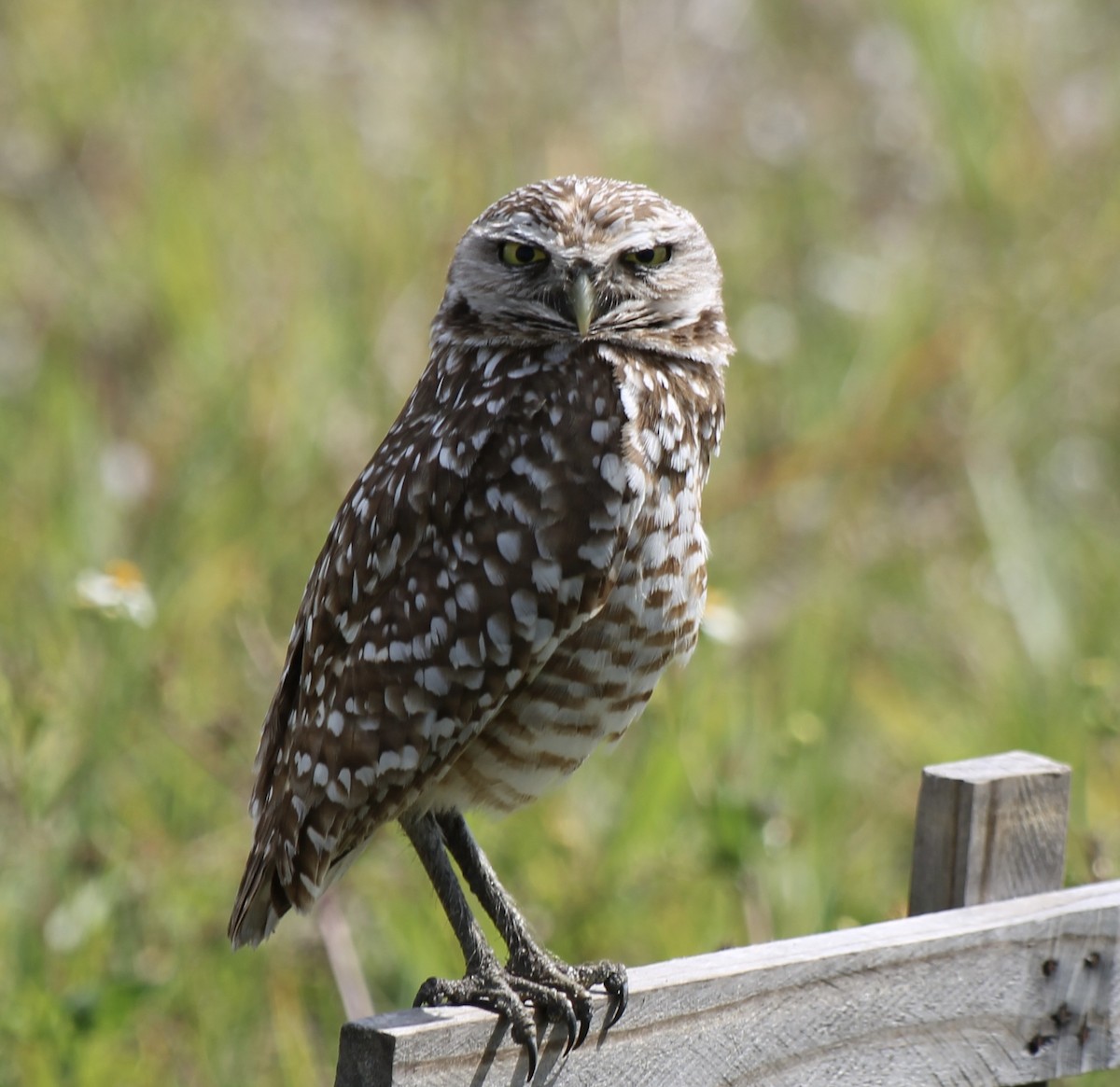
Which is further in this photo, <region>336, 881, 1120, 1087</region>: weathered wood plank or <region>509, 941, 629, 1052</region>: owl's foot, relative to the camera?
<region>509, 941, 629, 1052</region>: owl's foot

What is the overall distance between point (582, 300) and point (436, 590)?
0.46 metres

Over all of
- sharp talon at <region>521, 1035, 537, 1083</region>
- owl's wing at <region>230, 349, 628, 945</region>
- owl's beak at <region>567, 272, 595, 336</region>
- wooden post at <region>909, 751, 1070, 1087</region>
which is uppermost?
owl's beak at <region>567, 272, 595, 336</region>

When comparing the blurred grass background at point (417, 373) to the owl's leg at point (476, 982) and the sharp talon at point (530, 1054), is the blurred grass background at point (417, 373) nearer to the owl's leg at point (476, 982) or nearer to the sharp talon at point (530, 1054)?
the owl's leg at point (476, 982)

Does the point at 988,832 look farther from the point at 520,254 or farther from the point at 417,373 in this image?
the point at 417,373

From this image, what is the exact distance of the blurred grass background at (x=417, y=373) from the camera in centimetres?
330

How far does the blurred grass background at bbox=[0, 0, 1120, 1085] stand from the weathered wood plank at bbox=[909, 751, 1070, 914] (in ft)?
1.06

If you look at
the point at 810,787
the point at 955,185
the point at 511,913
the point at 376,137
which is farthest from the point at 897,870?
the point at 376,137

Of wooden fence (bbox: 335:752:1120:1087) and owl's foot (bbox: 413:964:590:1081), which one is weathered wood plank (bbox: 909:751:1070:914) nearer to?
wooden fence (bbox: 335:752:1120:1087)

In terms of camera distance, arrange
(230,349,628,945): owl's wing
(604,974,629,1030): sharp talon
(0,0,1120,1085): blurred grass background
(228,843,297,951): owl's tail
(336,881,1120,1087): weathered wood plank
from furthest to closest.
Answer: (0,0,1120,1085): blurred grass background → (228,843,297,951): owl's tail → (230,349,628,945): owl's wing → (604,974,629,1030): sharp talon → (336,881,1120,1087): weathered wood plank

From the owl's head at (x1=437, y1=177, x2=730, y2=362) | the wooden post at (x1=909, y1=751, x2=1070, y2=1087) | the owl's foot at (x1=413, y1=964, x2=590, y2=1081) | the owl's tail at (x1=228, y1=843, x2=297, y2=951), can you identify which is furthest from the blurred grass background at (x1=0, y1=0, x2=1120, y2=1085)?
the owl's head at (x1=437, y1=177, x2=730, y2=362)

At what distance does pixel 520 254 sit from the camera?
243 centimetres

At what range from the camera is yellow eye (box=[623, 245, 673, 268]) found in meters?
2.42

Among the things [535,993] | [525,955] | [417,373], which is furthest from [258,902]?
[417,373]

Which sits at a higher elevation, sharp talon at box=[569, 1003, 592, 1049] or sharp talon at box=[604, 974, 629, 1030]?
sharp talon at box=[604, 974, 629, 1030]
